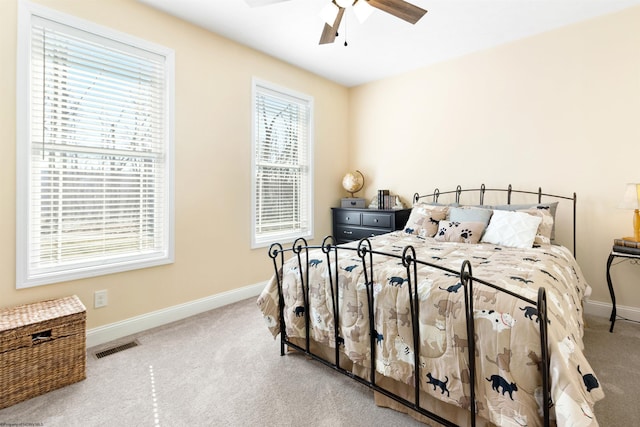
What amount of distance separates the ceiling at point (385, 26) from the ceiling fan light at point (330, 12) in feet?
1.21

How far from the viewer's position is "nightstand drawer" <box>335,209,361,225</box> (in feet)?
13.4

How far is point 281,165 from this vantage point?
3.75 meters

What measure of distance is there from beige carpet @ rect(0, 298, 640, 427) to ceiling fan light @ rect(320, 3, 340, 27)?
2.27 m

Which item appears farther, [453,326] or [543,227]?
[543,227]

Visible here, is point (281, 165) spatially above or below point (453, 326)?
above

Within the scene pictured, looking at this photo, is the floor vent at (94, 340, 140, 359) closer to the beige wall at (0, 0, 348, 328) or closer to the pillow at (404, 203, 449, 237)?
the beige wall at (0, 0, 348, 328)

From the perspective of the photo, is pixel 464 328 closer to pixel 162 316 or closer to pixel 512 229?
pixel 512 229

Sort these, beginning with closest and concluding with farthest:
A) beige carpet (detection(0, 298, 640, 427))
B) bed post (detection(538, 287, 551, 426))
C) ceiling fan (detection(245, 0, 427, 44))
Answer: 1. bed post (detection(538, 287, 551, 426))
2. beige carpet (detection(0, 298, 640, 427))
3. ceiling fan (detection(245, 0, 427, 44))

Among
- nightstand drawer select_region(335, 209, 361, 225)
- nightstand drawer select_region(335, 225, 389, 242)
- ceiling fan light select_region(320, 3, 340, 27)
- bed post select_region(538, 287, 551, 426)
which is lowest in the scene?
bed post select_region(538, 287, 551, 426)

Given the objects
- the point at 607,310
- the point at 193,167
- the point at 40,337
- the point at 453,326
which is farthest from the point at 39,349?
the point at 607,310

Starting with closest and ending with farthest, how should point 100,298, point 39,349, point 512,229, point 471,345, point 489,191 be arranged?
point 471,345 → point 39,349 → point 100,298 → point 512,229 → point 489,191

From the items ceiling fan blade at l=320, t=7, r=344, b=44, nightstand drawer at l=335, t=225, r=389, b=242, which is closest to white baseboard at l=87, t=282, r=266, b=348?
nightstand drawer at l=335, t=225, r=389, b=242

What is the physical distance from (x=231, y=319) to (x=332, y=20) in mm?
2511

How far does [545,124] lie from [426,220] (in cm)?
151
